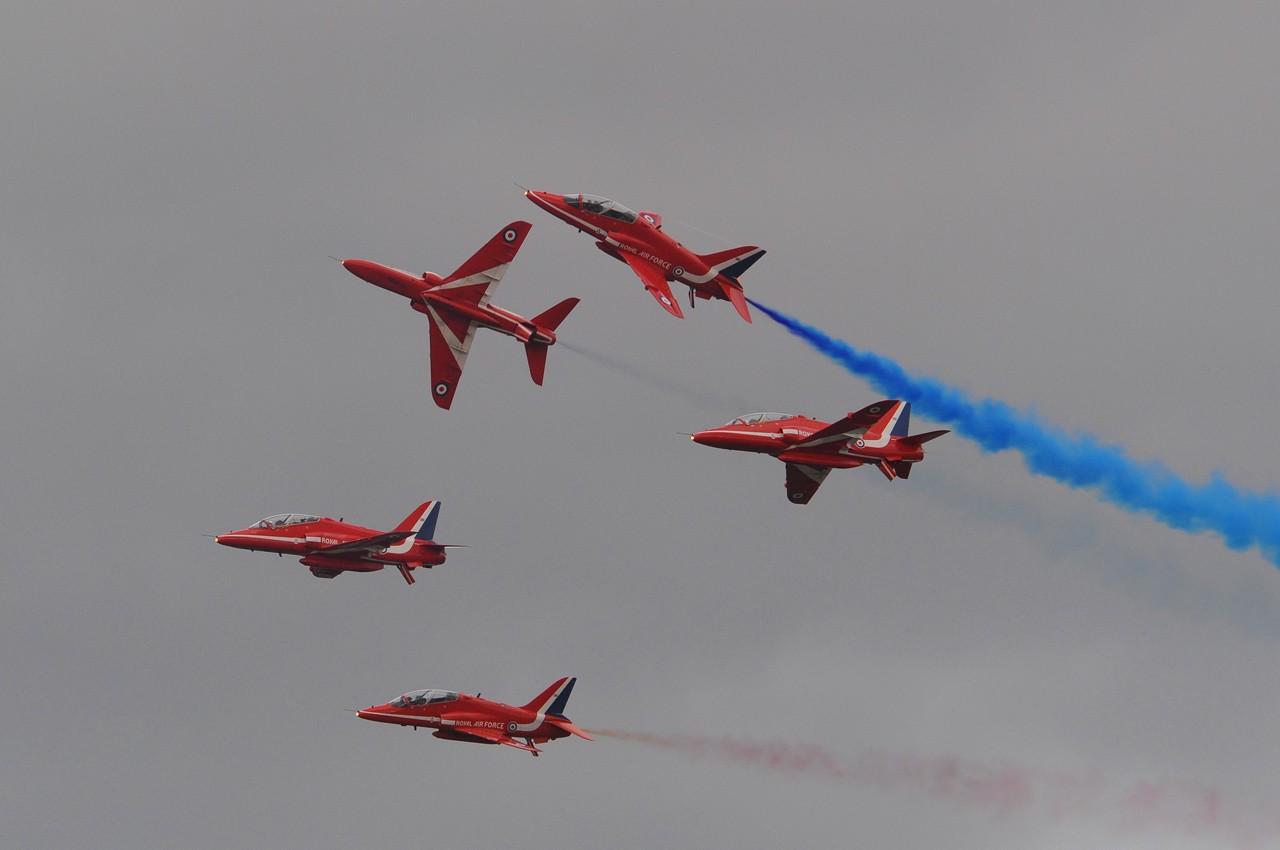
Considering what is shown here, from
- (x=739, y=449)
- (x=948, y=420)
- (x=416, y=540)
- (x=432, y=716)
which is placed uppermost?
(x=948, y=420)

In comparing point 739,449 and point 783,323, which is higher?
point 783,323

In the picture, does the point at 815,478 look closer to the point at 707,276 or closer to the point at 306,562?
the point at 707,276

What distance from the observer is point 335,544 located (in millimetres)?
100562

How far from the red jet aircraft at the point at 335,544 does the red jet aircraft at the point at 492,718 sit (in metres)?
5.64

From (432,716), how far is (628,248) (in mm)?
22381

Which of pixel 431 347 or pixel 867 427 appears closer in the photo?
pixel 867 427

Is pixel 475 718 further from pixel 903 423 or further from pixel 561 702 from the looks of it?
pixel 903 423

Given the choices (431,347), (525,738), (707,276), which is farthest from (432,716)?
(707,276)

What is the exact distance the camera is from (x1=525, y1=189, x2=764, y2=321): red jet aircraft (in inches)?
3947

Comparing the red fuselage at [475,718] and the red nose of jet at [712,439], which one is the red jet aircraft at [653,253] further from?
the red fuselage at [475,718]

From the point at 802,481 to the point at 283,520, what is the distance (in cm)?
2355

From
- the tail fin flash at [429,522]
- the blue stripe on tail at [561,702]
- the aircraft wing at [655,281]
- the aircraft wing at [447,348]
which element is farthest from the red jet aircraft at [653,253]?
the blue stripe on tail at [561,702]

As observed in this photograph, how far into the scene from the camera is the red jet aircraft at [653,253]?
10025 centimetres

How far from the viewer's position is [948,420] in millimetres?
103688
